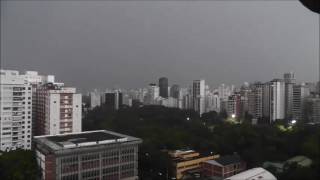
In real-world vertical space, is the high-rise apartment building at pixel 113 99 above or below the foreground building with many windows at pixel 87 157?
above

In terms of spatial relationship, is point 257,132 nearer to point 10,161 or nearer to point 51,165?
point 51,165

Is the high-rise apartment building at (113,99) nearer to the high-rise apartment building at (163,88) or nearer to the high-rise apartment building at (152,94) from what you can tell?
the high-rise apartment building at (152,94)

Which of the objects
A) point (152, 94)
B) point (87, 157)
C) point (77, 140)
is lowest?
point (87, 157)

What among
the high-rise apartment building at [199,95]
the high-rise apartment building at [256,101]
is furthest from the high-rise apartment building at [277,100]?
the high-rise apartment building at [199,95]

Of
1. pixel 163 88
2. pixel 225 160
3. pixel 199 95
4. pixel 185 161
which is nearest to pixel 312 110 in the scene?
pixel 199 95

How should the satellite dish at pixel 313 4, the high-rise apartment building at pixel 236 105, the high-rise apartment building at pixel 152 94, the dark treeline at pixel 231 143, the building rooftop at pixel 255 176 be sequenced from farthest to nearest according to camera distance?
the high-rise apartment building at pixel 152 94 < the high-rise apartment building at pixel 236 105 < the dark treeline at pixel 231 143 < the building rooftop at pixel 255 176 < the satellite dish at pixel 313 4

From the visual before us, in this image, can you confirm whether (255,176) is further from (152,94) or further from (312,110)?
(152,94)

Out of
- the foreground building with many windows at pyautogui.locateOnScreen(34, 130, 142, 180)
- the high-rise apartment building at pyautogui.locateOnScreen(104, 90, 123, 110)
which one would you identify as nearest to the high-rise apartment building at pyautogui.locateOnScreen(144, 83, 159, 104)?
the high-rise apartment building at pyautogui.locateOnScreen(104, 90, 123, 110)
